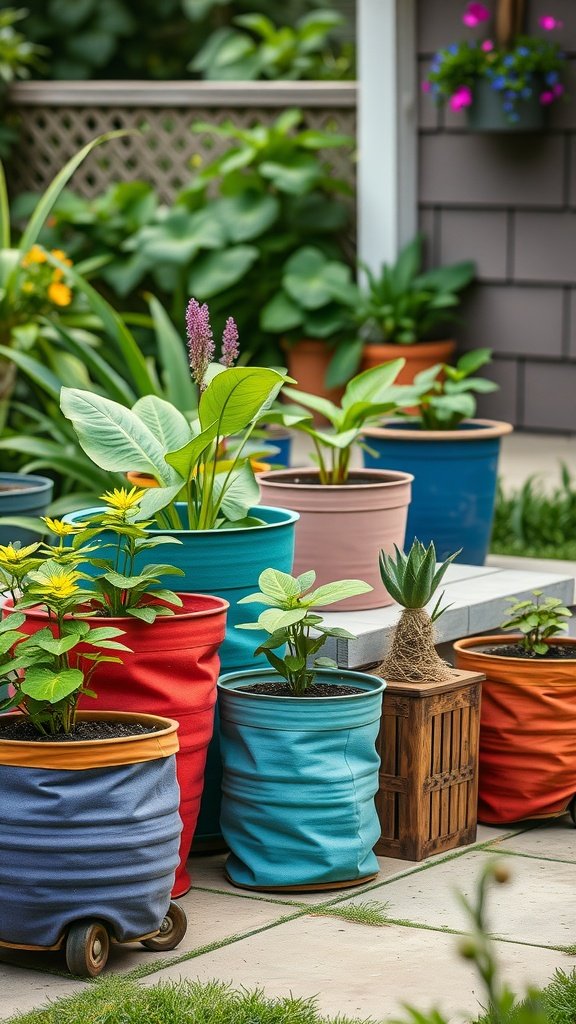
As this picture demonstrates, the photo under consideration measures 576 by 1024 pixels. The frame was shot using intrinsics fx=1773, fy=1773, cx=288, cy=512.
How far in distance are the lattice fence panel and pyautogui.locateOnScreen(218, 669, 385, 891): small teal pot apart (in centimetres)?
588

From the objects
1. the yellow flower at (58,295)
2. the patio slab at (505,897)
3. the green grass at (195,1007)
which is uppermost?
the yellow flower at (58,295)

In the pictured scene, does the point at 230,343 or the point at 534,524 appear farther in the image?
the point at 534,524

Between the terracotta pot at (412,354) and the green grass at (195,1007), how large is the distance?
5465 millimetres

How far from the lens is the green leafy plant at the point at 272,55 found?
10.4 m

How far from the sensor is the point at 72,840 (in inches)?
108

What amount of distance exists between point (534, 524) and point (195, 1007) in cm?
337

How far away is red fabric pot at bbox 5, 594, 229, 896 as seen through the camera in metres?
3.05

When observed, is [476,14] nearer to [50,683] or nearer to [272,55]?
[272,55]

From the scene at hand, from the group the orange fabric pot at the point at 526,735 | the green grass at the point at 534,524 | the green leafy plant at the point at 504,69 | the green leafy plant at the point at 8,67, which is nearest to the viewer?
the orange fabric pot at the point at 526,735

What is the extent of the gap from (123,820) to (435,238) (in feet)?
19.3

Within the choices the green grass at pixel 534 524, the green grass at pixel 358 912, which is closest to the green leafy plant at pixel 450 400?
the green grass at pixel 534 524

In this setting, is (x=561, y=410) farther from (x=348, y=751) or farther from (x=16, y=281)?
(x=348, y=751)

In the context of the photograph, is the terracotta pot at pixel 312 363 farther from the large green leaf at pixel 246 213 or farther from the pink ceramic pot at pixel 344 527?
the pink ceramic pot at pixel 344 527

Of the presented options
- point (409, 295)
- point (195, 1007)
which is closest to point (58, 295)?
point (409, 295)
